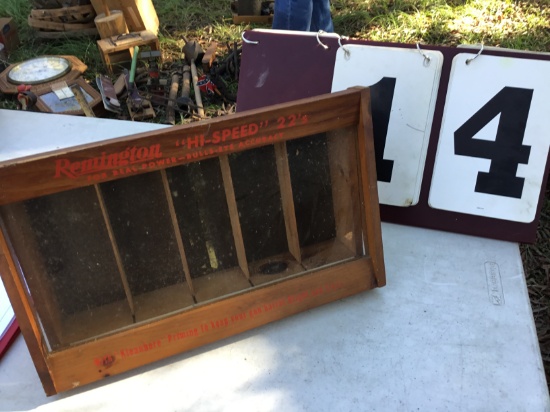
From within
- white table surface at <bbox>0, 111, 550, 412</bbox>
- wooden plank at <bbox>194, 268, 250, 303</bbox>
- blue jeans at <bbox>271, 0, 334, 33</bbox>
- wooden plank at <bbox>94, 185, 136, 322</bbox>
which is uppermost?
blue jeans at <bbox>271, 0, 334, 33</bbox>

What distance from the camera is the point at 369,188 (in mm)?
1108

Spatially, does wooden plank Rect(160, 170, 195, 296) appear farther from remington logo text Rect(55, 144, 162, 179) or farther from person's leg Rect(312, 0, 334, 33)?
person's leg Rect(312, 0, 334, 33)

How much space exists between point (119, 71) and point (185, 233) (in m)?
1.96

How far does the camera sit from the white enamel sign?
1.33m

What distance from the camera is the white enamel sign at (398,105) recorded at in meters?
1.33

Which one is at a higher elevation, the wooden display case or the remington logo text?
the remington logo text

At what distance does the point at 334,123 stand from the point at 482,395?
0.59m

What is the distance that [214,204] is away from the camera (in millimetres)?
1084

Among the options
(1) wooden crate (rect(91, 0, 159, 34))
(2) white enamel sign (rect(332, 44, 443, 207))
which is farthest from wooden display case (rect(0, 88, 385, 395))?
(1) wooden crate (rect(91, 0, 159, 34))

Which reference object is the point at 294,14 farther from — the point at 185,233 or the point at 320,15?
the point at 185,233

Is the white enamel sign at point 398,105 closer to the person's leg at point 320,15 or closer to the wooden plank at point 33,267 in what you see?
the wooden plank at point 33,267

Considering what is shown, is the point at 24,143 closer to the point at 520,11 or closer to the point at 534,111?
the point at 534,111

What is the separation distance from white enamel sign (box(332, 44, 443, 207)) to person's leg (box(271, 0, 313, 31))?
843 mm

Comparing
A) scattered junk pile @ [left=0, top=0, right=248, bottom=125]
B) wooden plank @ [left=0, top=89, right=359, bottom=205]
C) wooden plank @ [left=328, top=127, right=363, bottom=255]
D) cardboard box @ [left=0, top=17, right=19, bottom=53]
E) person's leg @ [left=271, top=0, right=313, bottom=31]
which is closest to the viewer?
wooden plank @ [left=0, top=89, right=359, bottom=205]
